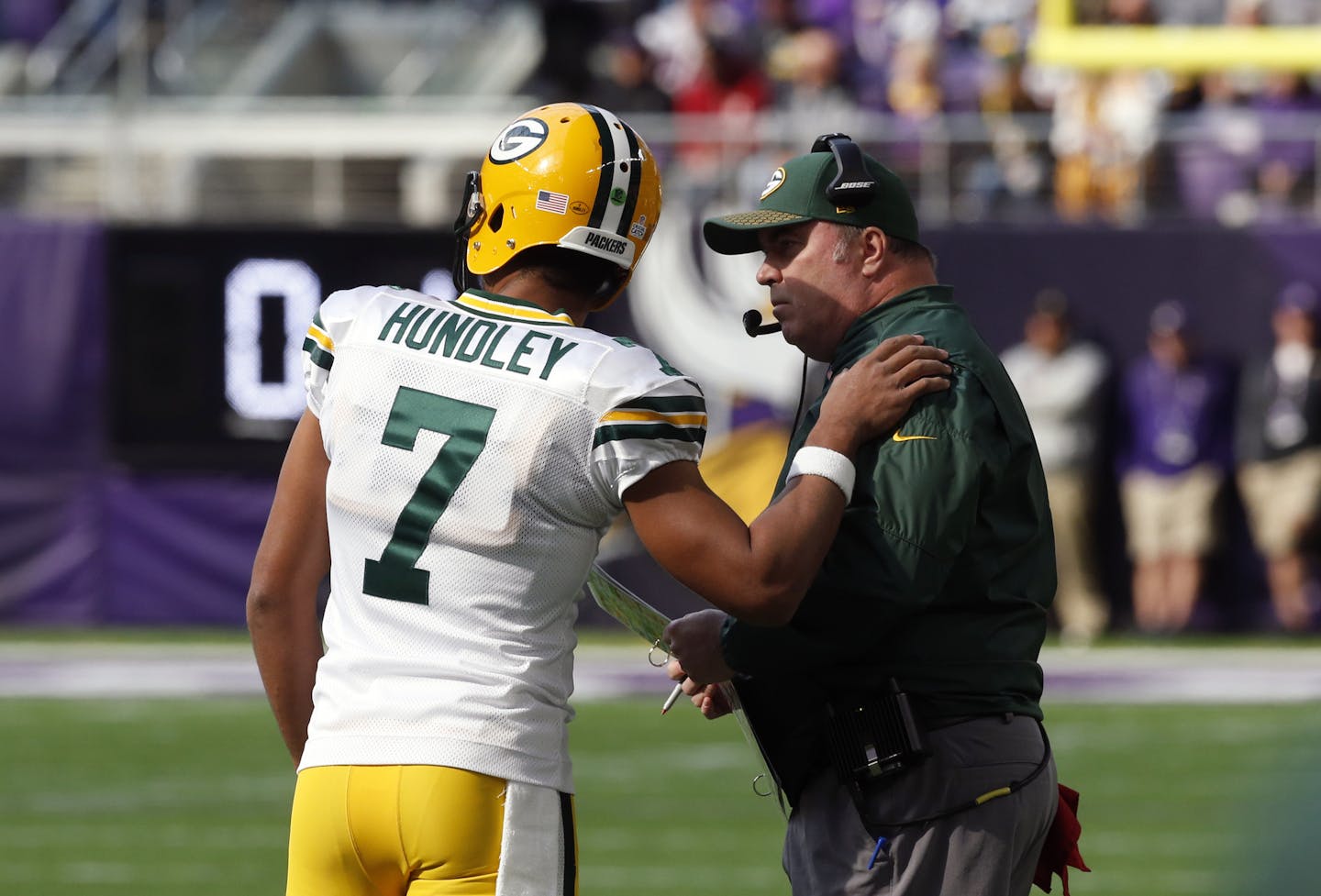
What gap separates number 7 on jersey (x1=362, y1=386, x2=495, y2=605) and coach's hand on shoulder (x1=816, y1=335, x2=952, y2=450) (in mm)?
535

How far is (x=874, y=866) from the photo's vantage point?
3436 millimetres

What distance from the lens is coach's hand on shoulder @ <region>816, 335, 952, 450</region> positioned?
10.8 feet

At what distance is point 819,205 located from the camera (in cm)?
356

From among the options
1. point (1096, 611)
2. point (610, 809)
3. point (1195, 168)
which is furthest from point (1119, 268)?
point (610, 809)

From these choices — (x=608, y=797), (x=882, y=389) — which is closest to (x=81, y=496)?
(x=608, y=797)

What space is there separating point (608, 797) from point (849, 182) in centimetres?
561

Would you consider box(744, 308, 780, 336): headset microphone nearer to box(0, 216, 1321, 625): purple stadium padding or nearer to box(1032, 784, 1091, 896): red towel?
box(1032, 784, 1091, 896): red towel

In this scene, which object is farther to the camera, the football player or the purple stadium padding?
the purple stadium padding

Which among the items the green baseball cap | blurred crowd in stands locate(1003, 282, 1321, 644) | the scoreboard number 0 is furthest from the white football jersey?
the scoreboard number 0

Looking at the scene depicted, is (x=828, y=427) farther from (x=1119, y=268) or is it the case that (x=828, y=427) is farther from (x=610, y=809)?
(x=1119, y=268)

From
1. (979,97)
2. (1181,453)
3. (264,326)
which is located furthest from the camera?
(979,97)

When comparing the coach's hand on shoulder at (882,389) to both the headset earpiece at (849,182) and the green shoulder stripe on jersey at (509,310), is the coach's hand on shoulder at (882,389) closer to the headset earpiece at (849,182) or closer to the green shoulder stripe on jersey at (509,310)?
the headset earpiece at (849,182)

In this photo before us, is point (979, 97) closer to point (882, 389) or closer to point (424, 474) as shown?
point (882, 389)

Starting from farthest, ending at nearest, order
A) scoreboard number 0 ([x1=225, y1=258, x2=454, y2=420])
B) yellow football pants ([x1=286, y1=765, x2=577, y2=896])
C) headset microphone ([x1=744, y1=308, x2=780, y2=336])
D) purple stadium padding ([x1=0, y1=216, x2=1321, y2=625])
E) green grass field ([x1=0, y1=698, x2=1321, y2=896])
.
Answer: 1. purple stadium padding ([x1=0, y1=216, x2=1321, y2=625])
2. scoreboard number 0 ([x1=225, y1=258, x2=454, y2=420])
3. green grass field ([x1=0, y1=698, x2=1321, y2=896])
4. headset microphone ([x1=744, y1=308, x2=780, y2=336])
5. yellow football pants ([x1=286, y1=765, x2=577, y2=896])
